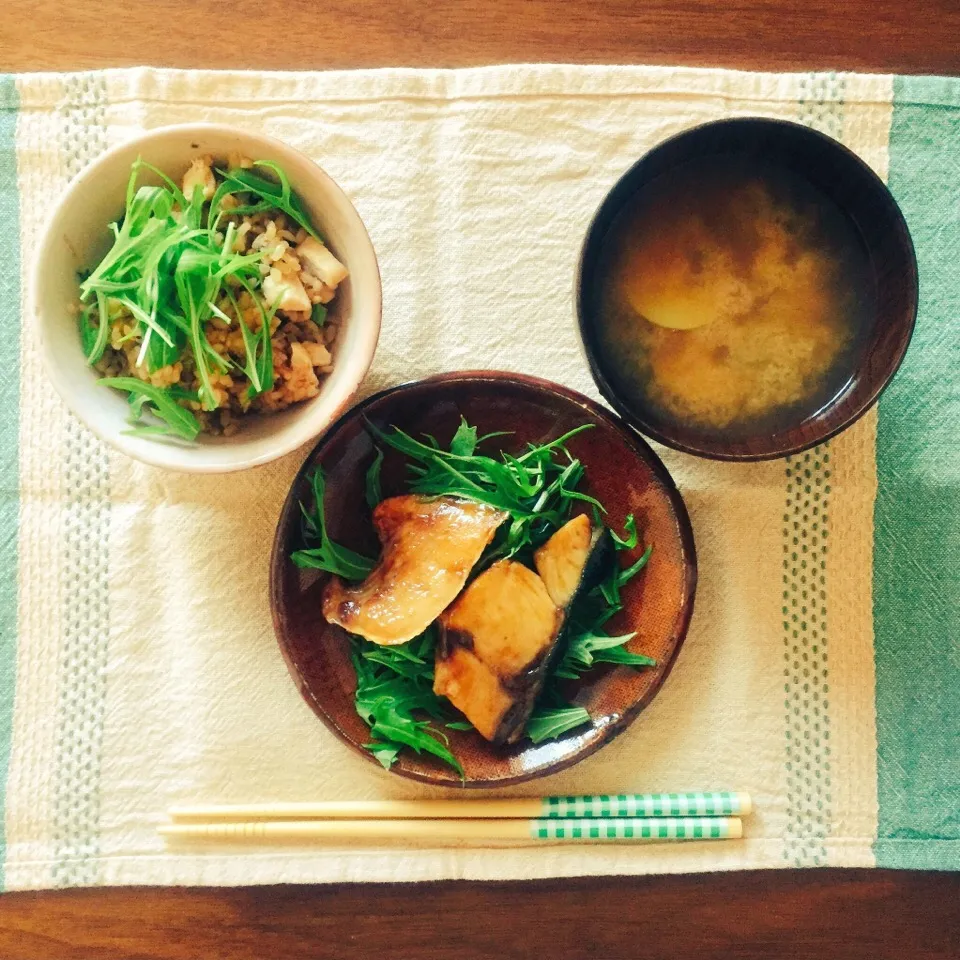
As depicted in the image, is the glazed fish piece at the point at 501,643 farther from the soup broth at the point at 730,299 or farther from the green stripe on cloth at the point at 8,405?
the green stripe on cloth at the point at 8,405

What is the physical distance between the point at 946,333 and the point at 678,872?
836mm

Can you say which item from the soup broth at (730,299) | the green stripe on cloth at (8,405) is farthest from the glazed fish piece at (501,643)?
the green stripe on cloth at (8,405)

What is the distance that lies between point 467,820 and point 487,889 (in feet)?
0.39

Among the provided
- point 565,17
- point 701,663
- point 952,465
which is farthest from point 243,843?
point 565,17

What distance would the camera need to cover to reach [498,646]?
1.17 meters

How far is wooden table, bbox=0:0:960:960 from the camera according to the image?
1307 mm

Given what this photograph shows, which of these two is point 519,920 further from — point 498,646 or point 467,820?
point 498,646

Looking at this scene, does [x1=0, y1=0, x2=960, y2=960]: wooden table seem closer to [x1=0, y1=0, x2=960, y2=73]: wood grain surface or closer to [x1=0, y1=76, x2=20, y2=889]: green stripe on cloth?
[x1=0, y1=0, x2=960, y2=73]: wood grain surface

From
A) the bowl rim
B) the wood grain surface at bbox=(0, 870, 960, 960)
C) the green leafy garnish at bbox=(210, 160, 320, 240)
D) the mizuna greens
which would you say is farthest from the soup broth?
the wood grain surface at bbox=(0, 870, 960, 960)

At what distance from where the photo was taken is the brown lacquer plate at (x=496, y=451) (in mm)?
1192

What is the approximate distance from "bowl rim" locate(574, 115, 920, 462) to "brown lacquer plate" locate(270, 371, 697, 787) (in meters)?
0.07

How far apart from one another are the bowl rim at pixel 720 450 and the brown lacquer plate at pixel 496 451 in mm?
68

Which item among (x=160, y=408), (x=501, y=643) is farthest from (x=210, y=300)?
(x=501, y=643)

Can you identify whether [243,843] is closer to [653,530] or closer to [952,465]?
[653,530]
